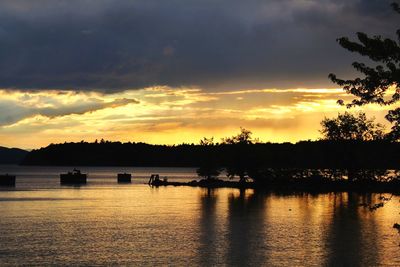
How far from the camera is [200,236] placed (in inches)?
1807

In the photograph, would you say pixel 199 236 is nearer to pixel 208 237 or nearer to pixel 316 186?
pixel 208 237

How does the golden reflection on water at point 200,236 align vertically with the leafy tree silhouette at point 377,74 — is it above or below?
below

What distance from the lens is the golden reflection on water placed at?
35750 millimetres

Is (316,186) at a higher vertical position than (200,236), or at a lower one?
higher

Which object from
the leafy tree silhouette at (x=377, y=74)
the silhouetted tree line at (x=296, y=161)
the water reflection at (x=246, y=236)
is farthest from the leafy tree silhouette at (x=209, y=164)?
the leafy tree silhouette at (x=377, y=74)

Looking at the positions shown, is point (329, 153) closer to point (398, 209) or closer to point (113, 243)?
point (398, 209)

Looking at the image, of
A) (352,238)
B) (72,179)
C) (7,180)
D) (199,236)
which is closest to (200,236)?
(199,236)

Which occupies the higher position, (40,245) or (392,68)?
(392,68)

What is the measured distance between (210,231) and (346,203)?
37830mm

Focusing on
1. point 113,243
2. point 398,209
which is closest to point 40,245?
point 113,243

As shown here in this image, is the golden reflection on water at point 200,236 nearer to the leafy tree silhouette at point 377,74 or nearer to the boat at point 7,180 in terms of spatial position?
the leafy tree silhouette at point 377,74

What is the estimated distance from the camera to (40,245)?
4038 cm

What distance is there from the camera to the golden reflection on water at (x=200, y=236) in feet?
117

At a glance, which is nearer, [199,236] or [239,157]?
[199,236]
